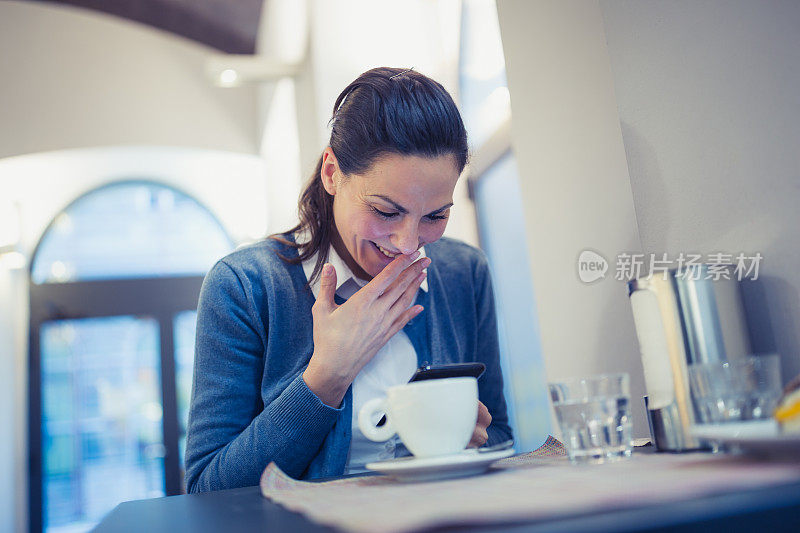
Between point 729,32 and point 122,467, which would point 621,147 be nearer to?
point 729,32

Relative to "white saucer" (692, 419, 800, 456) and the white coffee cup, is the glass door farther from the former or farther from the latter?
"white saucer" (692, 419, 800, 456)

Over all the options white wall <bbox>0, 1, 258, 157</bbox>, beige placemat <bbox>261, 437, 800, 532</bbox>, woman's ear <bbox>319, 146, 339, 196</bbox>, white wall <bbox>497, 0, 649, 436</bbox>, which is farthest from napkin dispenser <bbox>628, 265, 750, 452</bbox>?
white wall <bbox>0, 1, 258, 157</bbox>

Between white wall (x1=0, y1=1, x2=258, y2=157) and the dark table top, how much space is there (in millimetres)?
4959

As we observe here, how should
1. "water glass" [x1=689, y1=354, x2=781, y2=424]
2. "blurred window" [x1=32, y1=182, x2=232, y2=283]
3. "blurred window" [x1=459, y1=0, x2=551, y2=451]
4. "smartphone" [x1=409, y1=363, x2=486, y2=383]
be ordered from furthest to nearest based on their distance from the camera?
"blurred window" [x1=32, y1=182, x2=232, y2=283], "blurred window" [x1=459, y1=0, x2=551, y2=451], "smartphone" [x1=409, y1=363, x2=486, y2=383], "water glass" [x1=689, y1=354, x2=781, y2=424]

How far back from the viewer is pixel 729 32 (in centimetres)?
86

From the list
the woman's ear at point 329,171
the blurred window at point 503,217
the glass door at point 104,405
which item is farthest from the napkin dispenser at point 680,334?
the glass door at point 104,405

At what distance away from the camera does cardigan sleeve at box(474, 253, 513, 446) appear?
1.31 metres

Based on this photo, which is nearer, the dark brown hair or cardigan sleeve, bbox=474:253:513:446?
the dark brown hair

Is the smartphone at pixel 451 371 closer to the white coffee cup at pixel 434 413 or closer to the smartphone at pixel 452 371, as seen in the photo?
the smartphone at pixel 452 371

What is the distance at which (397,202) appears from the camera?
1060mm

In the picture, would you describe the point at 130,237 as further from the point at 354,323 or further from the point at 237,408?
the point at 354,323

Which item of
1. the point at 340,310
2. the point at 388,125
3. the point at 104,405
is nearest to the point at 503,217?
the point at 388,125

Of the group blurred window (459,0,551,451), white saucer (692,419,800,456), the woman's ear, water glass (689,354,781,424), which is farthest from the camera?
blurred window (459,0,551,451)

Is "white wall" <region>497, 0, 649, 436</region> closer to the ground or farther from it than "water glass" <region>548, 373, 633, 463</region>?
farther from it
